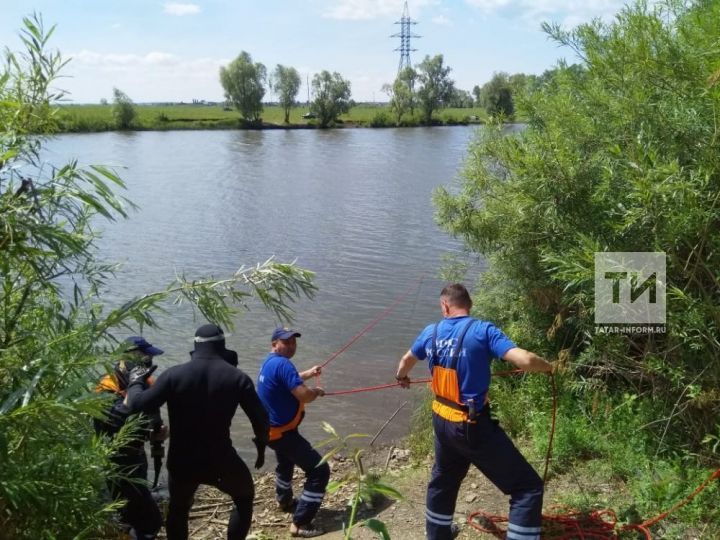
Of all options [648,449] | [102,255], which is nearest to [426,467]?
[648,449]

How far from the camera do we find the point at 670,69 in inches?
187

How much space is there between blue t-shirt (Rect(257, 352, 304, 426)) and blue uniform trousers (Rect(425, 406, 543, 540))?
1.51m

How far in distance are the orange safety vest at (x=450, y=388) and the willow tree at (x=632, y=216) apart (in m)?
1.06

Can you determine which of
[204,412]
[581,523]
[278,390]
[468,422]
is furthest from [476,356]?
[278,390]

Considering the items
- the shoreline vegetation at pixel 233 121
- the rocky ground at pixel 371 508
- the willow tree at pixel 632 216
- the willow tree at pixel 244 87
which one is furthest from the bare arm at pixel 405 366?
the willow tree at pixel 244 87

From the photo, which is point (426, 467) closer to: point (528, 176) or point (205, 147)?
point (528, 176)

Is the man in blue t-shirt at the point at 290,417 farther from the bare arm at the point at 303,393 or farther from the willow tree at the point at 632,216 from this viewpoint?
the willow tree at the point at 632,216

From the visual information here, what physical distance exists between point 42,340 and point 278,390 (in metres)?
2.51

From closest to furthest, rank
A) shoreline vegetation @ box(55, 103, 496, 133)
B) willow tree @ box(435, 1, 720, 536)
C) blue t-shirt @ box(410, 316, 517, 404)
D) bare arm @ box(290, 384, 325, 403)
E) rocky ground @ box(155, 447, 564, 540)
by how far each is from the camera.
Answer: blue t-shirt @ box(410, 316, 517, 404), willow tree @ box(435, 1, 720, 536), rocky ground @ box(155, 447, 564, 540), bare arm @ box(290, 384, 325, 403), shoreline vegetation @ box(55, 103, 496, 133)

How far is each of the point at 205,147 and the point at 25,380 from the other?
148 feet

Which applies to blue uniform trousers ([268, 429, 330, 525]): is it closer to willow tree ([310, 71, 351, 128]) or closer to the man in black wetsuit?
the man in black wetsuit

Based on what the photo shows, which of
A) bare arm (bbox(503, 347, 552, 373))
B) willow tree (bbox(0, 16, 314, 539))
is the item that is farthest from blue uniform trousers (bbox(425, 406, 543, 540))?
willow tree (bbox(0, 16, 314, 539))

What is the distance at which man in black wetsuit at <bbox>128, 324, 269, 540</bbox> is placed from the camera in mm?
4449

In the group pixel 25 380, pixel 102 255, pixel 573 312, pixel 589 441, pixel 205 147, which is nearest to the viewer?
pixel 25 380
